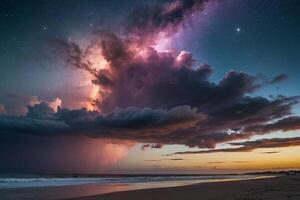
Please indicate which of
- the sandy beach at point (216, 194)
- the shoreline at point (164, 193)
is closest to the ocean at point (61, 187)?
the shoreline at point (164, 193)

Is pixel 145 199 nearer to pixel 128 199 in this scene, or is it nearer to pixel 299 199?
pixel 128 199

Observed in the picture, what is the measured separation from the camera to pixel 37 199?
22.8 meters

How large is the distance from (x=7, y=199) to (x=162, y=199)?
33.9 feet

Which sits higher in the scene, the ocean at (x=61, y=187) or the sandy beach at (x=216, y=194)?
the ocean at (x=61, y=187)

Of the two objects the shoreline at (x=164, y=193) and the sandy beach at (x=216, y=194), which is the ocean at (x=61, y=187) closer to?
the shoreline at (x=164, y=193)

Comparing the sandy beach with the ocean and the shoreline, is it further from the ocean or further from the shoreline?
the ocean

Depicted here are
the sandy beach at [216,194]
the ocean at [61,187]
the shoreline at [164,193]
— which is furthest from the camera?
the ocean at [61,187]

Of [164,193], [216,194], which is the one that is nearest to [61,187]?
[164,193]

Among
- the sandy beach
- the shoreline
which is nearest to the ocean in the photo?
the shoreline

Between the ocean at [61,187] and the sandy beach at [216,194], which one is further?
the ocean at [61,187]

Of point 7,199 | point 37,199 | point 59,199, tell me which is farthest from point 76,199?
point 7,199

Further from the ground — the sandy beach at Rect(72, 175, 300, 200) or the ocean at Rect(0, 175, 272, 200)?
the ocean at Rect(0, 175, 272, 200)

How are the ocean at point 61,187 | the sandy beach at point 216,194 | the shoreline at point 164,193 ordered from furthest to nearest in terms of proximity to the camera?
the ocean at point 61,187 < the shoreline at point 164,193 < the sandy beach at point 216,194

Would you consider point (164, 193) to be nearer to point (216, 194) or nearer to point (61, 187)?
point (216, 194)
